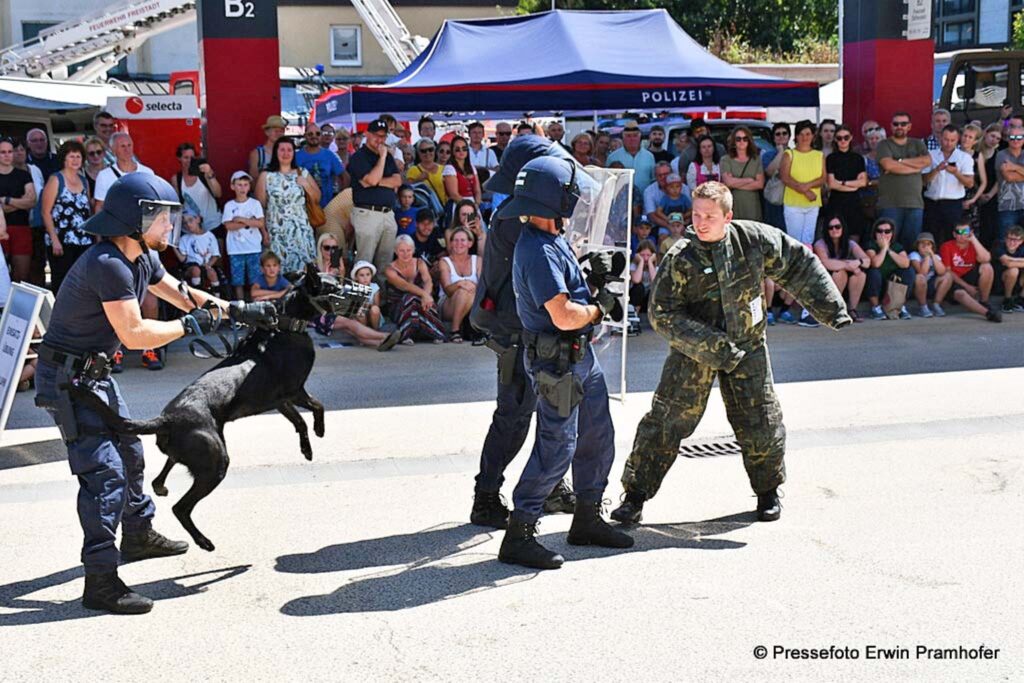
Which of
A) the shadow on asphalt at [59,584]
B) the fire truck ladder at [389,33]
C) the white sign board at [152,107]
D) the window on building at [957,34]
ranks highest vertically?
the window on building at [957,34]

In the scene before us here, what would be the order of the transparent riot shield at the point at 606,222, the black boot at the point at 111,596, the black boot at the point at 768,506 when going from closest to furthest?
the black boot at the point at 111,596 → the black boot at the point at 768,506 → the transparent riot shield at the point at 606,222

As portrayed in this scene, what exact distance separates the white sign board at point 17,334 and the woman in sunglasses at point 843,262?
24.7 feet

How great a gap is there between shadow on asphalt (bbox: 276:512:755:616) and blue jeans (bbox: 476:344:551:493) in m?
0.26

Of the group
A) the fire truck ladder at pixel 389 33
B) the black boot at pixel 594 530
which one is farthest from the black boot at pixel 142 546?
the fire truck ladder at pixel 389 33

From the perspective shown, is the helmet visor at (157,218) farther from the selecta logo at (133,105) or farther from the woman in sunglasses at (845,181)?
the woman in sunglasses at (845,181)

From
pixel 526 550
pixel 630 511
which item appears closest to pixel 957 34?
pixel 630 511

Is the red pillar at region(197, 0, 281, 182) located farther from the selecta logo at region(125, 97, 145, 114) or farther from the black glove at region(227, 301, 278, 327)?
the black glove at region(227, 301, 278, 327)

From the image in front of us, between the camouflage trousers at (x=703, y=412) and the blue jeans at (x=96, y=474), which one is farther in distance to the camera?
the camouflage trousers at (x=703, y=412)

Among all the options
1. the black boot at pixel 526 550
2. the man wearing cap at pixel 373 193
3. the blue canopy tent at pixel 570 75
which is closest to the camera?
the black boot at pixel 526 550

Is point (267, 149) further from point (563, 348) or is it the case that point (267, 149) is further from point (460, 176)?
point (563, 348)

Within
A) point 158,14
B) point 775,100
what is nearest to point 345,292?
point 775,100

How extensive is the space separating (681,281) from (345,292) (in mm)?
1509

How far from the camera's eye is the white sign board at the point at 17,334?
7.43 m

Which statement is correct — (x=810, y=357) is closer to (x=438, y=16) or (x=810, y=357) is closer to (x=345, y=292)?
(x=345, y=292)
